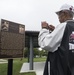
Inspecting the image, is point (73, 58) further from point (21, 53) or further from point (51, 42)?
point (21, 53)

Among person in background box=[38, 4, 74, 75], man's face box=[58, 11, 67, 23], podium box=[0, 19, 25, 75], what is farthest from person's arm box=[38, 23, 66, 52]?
podium box=[0, 19, 25, 75]

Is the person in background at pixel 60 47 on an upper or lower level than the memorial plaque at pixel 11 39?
lower

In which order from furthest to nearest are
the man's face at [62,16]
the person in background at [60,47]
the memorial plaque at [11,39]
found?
the memorial plaque at [11,39]
the man's face at [62,16]
the person in background at [60,47]

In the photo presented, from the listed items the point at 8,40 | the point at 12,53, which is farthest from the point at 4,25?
the point at 12,53

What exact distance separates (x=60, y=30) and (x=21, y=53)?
21.3 feet

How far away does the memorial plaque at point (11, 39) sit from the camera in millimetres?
8016

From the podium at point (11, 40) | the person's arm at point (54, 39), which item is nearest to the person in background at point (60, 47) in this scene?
the person's arm at point (54, 39)

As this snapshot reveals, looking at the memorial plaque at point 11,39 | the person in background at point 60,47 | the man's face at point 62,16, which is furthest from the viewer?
the memorial plaque at point 11,39

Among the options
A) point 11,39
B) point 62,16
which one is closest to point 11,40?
point 11,39

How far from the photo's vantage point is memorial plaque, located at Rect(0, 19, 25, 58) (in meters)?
8.02

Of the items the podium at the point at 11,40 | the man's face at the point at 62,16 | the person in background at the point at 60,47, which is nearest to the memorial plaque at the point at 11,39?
the podium at the point at 11,40

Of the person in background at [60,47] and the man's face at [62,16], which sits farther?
the man's face at [62,16]

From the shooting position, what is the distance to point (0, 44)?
7980mm

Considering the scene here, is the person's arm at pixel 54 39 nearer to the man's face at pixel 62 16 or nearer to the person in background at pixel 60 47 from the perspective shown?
the person in background at pixel 60 47
